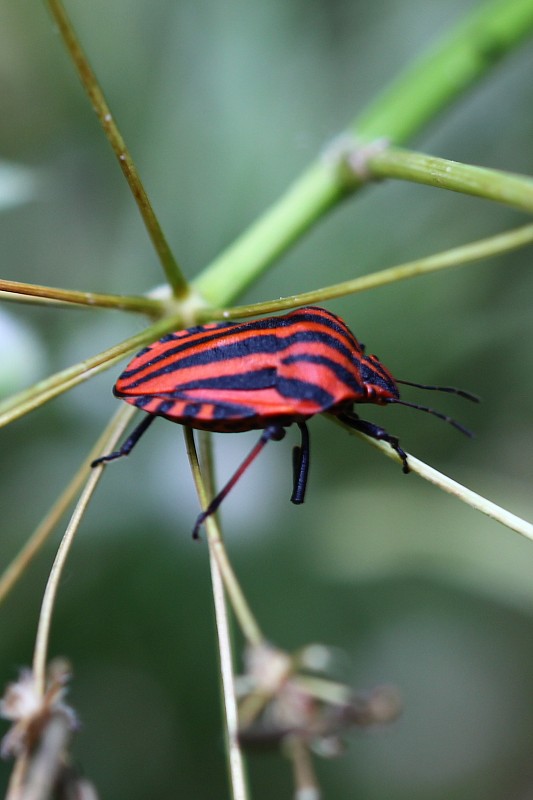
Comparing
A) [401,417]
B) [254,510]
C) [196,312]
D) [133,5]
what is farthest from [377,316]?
[133,5]

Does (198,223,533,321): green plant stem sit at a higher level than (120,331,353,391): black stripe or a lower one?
lower

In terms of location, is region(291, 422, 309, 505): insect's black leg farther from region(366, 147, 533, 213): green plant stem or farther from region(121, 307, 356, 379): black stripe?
region(366, 147, 533, 213): green plant stem

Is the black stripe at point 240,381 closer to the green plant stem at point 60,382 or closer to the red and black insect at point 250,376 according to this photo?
the red and black insect at point 250,376

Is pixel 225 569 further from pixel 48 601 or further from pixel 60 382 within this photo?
pixel 60 382

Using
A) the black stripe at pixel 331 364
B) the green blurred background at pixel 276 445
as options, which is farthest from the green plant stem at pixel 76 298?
the green blurred background at pixel 276 445

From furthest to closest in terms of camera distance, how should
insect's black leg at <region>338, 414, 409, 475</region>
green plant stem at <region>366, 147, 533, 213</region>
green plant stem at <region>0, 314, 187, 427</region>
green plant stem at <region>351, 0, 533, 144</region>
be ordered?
green plant stem at <region>351, 0, 533, 144</region> < insect's black leg at <region>338, 414, 409, 475</region> < green plant stem at <region>0, 314, 187, 427</region> < green plant stem at <region>366, 147, 533, 213</region>

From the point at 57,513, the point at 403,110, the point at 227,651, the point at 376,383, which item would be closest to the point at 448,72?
the point at 403,110

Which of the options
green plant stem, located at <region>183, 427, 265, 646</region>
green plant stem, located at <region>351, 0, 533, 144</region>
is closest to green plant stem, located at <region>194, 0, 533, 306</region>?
green plant stem, located at <region>351, 0, 533, 144</region>
